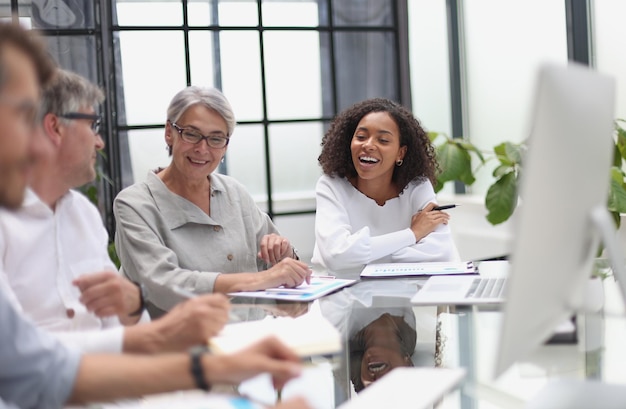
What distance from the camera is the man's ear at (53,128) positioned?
5.41 ft

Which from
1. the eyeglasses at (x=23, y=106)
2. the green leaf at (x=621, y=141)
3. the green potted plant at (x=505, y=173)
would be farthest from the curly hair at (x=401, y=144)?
the eyeglasses at (x=23, y=106)

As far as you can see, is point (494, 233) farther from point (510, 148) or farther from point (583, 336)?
point (583, 336)

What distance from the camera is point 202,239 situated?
2297 mm

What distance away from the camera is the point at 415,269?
2367 mm

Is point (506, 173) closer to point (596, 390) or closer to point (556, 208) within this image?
point (596, 390)

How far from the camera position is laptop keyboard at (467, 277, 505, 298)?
6.15 feet

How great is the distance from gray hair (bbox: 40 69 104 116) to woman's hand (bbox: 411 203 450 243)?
4.52 ft

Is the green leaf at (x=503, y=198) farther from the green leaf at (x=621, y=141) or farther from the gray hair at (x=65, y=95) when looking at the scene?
the gray hair at (x=65, y=95)

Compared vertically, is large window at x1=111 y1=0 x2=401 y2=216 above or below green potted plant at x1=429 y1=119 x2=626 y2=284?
above

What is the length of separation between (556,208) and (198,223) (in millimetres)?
1465

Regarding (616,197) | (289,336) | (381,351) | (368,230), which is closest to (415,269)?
(368,230)

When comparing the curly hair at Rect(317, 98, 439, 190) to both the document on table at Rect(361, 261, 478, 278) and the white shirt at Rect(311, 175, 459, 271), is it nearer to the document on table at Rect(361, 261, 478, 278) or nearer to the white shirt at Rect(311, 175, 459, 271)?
the white shirt at Rect(311, 175, 459, 271)

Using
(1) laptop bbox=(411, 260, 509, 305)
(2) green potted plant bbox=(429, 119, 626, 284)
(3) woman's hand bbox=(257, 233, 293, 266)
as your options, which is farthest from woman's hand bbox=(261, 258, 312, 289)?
(2) green potted plant bbox=(429, 119, 626, 284)

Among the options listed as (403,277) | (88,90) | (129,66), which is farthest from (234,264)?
(129,66)
